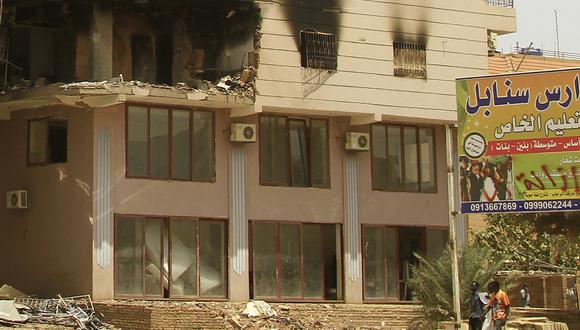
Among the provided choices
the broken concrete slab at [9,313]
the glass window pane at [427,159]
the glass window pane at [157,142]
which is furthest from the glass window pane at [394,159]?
the broken concrete slab at [9,313]

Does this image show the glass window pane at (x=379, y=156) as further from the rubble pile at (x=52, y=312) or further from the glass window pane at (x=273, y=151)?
the rubble pile at (x=52, y=312)

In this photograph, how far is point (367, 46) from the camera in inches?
1422

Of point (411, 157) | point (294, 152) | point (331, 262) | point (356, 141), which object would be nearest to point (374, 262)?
point (331, 262)

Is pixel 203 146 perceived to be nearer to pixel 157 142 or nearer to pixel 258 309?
pixel 157 142

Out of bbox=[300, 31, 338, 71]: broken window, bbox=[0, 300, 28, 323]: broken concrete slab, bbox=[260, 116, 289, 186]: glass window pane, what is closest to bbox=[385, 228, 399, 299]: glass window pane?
bbox=[260, 116, 289, 186]: glass window pane

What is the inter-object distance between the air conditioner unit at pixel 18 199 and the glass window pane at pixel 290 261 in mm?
6710

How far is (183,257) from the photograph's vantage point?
3366 centimetres

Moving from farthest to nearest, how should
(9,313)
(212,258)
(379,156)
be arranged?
1. (379,156)
2. (212,258)
3. (9,313)

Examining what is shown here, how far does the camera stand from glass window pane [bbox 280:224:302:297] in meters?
35.3

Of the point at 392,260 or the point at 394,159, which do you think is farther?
the point at 394,159

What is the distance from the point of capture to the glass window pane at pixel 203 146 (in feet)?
112

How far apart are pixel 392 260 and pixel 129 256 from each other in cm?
823

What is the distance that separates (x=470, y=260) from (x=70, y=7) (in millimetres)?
11843

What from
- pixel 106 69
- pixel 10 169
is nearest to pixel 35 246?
pixel 10 169
